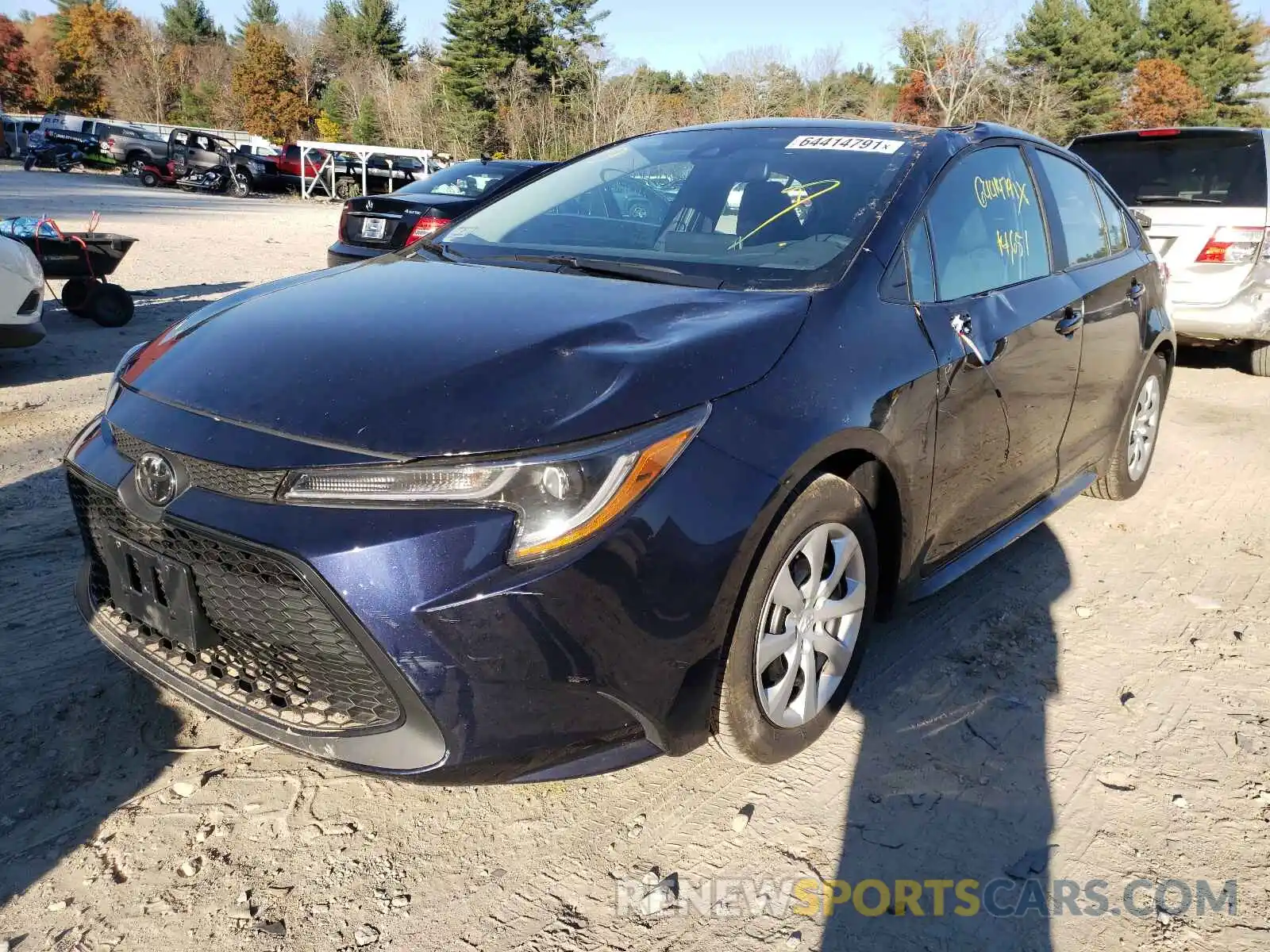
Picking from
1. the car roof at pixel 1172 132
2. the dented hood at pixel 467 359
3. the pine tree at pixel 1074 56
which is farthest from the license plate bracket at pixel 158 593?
the pine tree at pixel 1074 56

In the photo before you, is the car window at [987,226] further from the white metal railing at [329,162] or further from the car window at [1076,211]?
the white metal railing at [329,162]

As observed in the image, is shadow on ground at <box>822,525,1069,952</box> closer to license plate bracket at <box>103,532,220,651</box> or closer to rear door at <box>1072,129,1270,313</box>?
license plate bracket at <box>103,532,220,651</box>

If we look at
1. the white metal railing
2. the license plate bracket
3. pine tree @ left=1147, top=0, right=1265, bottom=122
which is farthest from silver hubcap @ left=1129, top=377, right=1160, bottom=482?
pine tree @ left=1147, top=0, right=1265, bottom=122

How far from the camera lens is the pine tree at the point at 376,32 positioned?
175ft

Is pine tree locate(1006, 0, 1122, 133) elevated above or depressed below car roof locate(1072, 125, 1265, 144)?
above

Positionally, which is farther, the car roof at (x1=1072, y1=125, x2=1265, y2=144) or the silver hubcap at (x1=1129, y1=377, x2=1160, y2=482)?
the car roof at (x1=1072, y1=125, x2=1265, y2=144)

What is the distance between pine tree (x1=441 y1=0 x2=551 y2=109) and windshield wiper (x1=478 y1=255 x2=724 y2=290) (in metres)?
42.3

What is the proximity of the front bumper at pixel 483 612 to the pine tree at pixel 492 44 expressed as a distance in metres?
43.4

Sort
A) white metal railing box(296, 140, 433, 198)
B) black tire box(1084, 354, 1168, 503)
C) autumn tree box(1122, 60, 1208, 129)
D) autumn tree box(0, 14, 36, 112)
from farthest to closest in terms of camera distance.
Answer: autumn tree box(0, 14, 36, 112), autumn tree box(1122, 60, 1208, 129), white metal railing box(296, 140, 433, 198), black tire box(1084, 354, 1168, 503)

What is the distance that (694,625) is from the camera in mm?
1988

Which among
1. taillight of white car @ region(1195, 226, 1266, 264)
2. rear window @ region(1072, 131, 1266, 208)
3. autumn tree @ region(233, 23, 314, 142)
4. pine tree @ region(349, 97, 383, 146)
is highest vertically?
autumn tree @ region(233, 23, 314, 142)

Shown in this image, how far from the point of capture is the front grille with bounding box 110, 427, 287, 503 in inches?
73.9

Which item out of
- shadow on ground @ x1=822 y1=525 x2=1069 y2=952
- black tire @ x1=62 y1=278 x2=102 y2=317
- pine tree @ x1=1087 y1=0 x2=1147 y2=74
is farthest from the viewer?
pine tree @ x1=1087 y1=0 x2=1147 y2=74

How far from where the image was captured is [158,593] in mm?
2082
